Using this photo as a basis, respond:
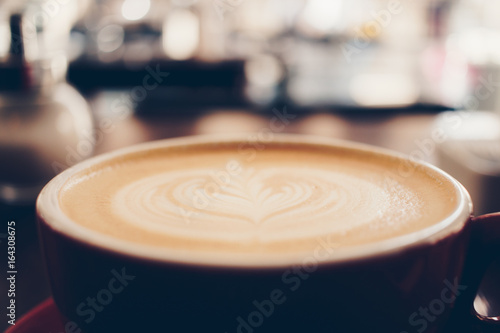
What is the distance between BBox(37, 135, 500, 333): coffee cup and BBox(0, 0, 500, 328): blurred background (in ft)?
0.49

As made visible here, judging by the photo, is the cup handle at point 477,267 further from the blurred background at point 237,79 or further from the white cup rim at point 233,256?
the blurred background at point 237,79

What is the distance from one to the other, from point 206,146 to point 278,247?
331 mm

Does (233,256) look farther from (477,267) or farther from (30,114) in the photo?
(30,114)

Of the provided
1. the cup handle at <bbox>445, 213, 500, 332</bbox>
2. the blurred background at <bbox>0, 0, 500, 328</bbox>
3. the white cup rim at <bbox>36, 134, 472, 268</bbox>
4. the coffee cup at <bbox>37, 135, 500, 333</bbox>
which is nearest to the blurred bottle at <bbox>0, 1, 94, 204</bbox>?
the blurred background at <bbox>0, 0, 500, 328</bbox>

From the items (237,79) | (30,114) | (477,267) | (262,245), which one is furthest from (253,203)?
(237,79)

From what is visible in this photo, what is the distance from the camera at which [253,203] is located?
0.54 m

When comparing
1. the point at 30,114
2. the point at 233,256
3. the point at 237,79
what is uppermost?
the point at 233,256

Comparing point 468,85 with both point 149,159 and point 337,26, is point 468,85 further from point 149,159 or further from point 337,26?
point 149,159

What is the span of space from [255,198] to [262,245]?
0.14 m

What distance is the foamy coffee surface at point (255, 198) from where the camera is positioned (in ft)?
1.42

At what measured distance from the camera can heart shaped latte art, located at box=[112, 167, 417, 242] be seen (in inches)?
17.8

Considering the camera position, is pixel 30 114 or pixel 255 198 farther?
pixel 30 114

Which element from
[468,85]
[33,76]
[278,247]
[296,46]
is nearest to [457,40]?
[468,85]

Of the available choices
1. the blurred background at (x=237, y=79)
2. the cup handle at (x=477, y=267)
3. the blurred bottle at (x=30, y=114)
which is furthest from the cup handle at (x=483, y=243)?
the blurred bottle at (x=30, y=114)
